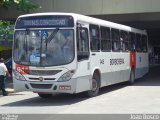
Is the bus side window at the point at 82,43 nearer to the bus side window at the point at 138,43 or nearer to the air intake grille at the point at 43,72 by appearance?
the air intake grille at the point at 43,72

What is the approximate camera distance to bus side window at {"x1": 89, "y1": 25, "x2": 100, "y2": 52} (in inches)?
650

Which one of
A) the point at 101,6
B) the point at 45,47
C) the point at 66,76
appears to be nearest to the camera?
the point at 66,76

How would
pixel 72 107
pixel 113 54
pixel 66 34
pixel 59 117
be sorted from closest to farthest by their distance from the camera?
pixel 59 117
pixel 72 107
pixel 66 34
pixel 113 54

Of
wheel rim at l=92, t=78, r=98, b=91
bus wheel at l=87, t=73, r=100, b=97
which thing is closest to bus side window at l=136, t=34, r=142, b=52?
bus wheel at l=87, t=73, r=100, b=97

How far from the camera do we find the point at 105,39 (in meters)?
18.1

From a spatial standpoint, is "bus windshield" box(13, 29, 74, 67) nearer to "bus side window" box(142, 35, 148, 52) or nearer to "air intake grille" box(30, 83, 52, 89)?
"air intake grille" box(30, 83, 52, 89)

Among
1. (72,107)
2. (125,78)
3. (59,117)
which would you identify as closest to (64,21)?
(72,107)

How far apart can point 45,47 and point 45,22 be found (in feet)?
2.91

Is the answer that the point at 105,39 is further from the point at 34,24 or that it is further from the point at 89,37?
the point at 34,24

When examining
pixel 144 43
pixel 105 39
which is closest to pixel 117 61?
pixel 105 39

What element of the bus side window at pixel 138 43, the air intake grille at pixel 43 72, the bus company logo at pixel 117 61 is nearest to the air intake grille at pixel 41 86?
the air intake grille at pixel 43 72

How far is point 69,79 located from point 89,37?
2131mm

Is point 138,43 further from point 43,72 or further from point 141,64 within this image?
point 43,72

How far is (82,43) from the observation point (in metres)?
15.6
